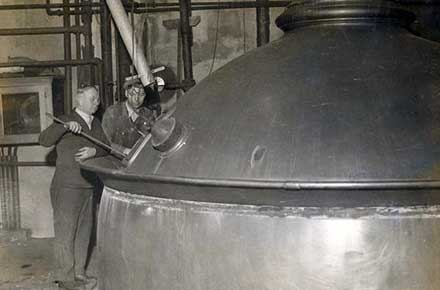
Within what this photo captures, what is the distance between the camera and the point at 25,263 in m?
5.01

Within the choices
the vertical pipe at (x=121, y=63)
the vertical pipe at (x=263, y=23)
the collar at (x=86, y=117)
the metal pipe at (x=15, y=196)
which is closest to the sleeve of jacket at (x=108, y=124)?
the collar at (x=86, y=117)

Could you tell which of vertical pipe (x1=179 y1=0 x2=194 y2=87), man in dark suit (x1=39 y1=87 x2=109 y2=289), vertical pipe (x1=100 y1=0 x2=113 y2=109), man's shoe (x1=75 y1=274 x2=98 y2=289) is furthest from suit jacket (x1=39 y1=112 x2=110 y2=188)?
vertical pipe (x1=179 y1=0 x2=194 y2=87)

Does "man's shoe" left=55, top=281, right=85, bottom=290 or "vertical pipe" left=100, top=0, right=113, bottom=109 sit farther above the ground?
"vertical pipe" left=100, top=0, right=113, bottom=109

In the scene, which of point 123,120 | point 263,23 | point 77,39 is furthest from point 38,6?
point 263,23

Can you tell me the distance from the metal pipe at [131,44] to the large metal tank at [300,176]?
365mm

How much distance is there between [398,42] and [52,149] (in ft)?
14.5

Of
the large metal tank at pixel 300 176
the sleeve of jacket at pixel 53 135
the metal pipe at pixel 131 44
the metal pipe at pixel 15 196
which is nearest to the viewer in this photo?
the large metal tank at pixel 300 176

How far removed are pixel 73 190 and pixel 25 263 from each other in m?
1.14

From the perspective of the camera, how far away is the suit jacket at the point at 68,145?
412cm

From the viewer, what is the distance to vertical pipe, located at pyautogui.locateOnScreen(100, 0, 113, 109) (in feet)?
17.5

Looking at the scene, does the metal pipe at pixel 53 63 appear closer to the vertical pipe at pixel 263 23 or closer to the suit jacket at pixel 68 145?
the suit jacket at pixel 68 145

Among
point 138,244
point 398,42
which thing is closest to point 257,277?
point 138,244

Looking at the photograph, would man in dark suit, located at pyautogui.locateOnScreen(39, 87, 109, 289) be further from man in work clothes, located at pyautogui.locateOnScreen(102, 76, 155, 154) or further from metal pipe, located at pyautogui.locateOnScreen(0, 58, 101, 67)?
metal pipe, located at pyautogui.locateOnScreen(0, 58, 101, 67)

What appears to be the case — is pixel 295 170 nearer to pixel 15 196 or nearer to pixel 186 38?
pixel 186 38
